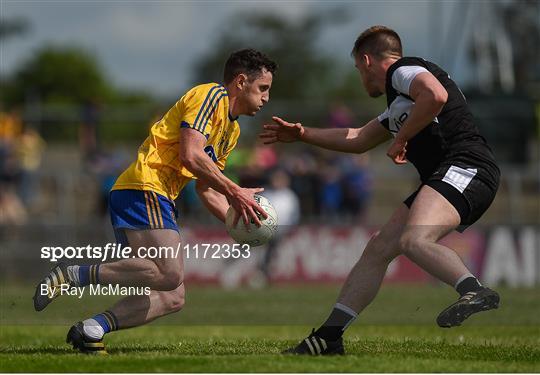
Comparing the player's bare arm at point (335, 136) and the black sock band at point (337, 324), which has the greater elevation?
the player's bare arm at point (335, 136)

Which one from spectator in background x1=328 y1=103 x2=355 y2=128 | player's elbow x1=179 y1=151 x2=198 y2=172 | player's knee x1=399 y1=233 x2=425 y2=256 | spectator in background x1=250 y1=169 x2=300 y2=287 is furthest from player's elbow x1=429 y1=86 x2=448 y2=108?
spectator in background x1=328 y1=103 x2=355 y2=128

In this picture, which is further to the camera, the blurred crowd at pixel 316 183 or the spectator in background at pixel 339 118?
the spectator in background at pixel 339 118

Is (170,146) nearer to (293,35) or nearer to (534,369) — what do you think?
(534,369)

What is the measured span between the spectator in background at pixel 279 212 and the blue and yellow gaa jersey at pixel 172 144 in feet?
37.3

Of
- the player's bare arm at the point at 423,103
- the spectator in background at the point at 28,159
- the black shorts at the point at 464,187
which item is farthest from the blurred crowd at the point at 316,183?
the player's bare arm at the point at 423,103

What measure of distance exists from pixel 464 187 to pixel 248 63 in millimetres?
1939

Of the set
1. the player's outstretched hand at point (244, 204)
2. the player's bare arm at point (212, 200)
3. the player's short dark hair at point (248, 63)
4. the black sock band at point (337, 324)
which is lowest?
the black sock band at point (337, 324)

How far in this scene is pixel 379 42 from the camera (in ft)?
25.1

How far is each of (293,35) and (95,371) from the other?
4664 cm

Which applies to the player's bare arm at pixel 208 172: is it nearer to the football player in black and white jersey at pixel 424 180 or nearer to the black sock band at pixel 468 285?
the football player in black and white jersey at pixel 424 180

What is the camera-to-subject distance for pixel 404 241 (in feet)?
23.4

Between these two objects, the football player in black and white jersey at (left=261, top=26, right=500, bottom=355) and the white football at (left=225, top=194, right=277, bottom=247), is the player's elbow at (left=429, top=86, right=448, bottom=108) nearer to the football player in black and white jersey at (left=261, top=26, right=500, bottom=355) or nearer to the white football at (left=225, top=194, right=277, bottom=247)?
the football player in black and white jersey at (left=261, top=26, right=500, bottom=355)

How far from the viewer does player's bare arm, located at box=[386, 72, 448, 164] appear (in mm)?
7047

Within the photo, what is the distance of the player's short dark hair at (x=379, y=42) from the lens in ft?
25.1
